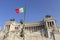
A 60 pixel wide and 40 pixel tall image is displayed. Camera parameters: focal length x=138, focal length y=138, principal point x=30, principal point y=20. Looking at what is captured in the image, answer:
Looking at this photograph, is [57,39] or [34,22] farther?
[34,22]

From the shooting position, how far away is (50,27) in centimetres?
5816

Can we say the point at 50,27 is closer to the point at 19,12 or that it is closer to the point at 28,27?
the point at 28,27

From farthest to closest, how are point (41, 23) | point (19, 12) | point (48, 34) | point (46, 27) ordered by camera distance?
point (41, 23) < point (46, 27) < point (48, 34) < point (19, 12)

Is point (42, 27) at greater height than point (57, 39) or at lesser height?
greater

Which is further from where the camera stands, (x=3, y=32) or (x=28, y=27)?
(x=28, y=27)

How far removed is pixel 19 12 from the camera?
26438 millimetres

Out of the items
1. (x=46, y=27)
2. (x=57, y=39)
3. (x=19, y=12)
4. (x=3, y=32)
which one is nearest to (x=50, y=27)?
(x=46, y=27)

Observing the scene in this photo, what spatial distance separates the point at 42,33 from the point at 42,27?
6.40 m

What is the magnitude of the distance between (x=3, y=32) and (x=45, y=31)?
58.0ft

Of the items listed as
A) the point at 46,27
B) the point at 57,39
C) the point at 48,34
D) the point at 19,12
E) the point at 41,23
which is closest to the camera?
the point at 19,12

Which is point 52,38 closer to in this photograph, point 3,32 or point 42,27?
point 42,27

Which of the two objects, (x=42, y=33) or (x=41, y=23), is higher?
(x=41, y=23)

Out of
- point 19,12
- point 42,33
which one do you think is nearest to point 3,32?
point 42,33

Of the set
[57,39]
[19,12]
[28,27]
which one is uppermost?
[19,12]
